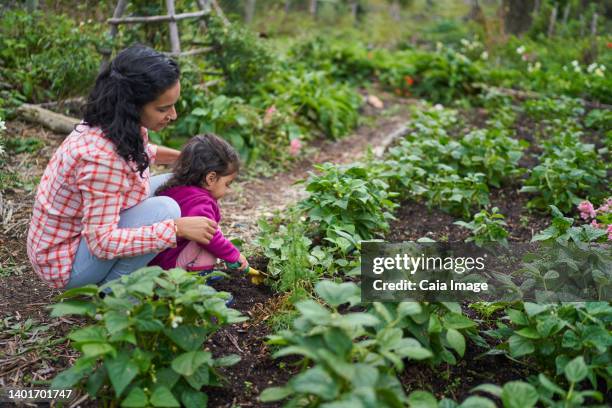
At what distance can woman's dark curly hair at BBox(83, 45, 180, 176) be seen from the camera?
262 cm

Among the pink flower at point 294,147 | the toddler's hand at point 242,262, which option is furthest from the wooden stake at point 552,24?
the toddler's hand at point 242,262

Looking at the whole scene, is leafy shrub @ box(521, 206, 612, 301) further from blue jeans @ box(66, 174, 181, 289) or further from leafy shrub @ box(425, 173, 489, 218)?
blue jeans @ box(66, 174, 181, 289)

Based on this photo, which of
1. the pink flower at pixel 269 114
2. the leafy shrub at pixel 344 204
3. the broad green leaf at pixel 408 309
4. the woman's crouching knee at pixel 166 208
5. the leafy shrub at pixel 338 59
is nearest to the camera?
the broad green leaf at pixel 408 309

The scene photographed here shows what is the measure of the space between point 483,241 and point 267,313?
1.53 metres

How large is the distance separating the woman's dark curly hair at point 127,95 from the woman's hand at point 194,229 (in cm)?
31

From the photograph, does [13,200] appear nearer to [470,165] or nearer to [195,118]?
[195,118]

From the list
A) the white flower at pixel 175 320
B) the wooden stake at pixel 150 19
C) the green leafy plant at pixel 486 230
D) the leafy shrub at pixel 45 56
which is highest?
the wooden stake at pixel 150 19

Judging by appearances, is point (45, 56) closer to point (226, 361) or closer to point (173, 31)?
point (173, 31)

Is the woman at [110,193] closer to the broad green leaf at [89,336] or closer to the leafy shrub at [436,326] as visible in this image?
the broad green leaf at [89,336]

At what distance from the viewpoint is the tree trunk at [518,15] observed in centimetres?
1328

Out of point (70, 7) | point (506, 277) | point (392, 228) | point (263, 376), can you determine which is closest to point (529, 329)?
point (506, 277)

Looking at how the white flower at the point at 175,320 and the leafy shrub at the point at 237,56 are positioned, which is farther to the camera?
the leafy shrub at the point at 237,56

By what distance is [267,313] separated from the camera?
2988 mm

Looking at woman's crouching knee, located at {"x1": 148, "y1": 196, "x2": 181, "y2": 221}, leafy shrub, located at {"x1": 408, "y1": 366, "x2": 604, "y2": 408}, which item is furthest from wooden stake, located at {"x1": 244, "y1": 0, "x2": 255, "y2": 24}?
leafy shrub, located at {"x1": 408, "y1": 366, "x2": 604, "y2": 408}
